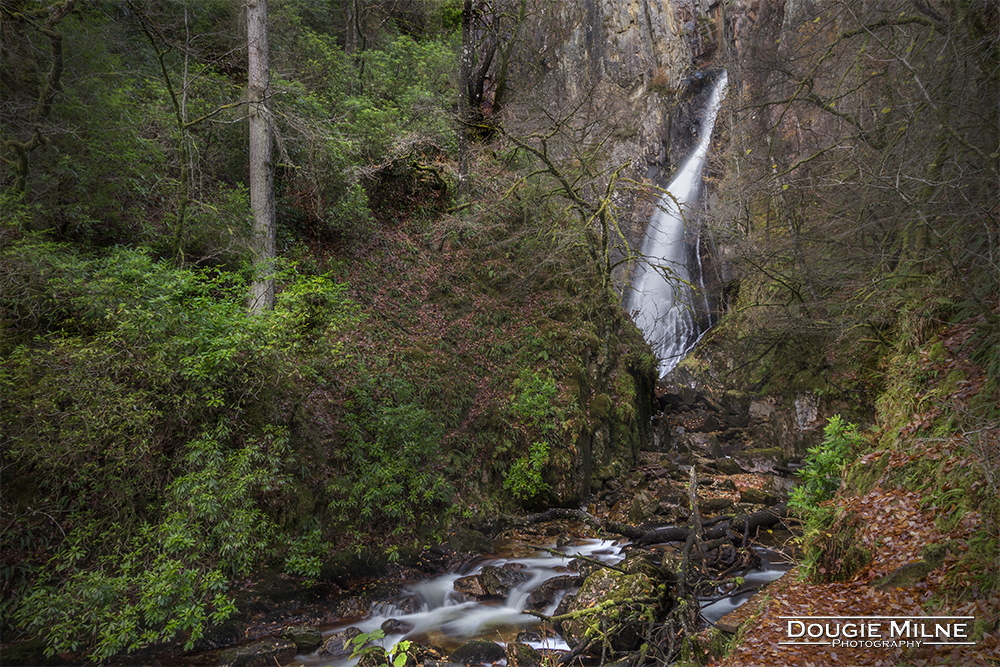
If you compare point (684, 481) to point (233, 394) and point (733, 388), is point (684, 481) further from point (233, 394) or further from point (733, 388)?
point (233, 394)

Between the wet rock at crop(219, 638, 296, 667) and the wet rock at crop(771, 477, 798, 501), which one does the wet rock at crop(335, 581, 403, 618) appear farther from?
the wet rock at crop(771, 477, 798, 501)

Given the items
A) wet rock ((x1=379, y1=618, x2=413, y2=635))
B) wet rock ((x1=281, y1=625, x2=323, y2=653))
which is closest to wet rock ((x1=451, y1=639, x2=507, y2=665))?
wet rock ((x1=379, y1=618, x2=413, y2=635))

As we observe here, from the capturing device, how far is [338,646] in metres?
5.33

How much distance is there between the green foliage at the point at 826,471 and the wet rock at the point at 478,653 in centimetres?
396

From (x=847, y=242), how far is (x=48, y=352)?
38.7ft

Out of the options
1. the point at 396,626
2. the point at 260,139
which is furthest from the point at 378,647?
the point at 260,139

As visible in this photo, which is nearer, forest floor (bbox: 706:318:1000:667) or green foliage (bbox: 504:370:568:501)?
forest floor (bbox: 706:318:1000:667)

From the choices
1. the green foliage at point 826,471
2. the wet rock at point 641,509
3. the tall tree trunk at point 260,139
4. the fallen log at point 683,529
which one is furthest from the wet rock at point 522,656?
the tall tree trunk at point 260,139

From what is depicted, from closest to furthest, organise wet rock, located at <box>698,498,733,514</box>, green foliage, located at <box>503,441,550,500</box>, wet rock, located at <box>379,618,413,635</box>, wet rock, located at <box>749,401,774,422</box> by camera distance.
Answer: wet rock, located at <box>379,618,413,635</box> → wet rock, located at <box>698,498,733,514</box> → green foliage, located at <box>503,441,550,500</box> → wet rock, located at <box>749,401,774,422</box>

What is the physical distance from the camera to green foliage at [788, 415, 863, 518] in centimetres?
576

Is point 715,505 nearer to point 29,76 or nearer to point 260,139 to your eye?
point 260,139

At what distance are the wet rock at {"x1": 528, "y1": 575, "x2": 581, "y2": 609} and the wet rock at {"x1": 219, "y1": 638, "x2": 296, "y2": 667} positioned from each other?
2.96m

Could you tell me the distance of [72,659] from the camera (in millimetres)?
4422

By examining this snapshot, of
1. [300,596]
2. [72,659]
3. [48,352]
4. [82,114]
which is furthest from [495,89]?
[72,659]
